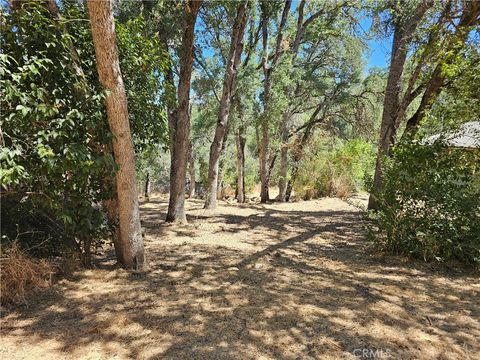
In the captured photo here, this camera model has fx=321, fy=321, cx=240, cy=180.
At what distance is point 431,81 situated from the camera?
603cm

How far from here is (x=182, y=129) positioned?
279 inches

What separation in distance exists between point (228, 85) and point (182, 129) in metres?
2.14

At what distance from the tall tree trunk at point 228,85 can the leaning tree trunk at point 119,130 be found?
16.6ft

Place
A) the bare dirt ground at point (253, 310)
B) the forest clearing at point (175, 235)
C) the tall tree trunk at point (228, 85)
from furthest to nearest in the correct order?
the tall tree trunk at point (228, 85), the forest clearing at point (175, 235), the bare dirt ground at point (253, 310)

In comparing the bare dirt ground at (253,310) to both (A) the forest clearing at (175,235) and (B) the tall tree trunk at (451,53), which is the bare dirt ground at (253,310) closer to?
(A) the forest clearing at (175,235)

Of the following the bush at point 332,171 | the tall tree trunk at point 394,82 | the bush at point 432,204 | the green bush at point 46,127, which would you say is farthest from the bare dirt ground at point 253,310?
→ the bush at point 332,171

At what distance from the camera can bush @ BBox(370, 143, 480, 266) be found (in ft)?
14.9

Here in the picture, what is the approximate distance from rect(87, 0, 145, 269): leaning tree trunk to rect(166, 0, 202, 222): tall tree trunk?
122 inches

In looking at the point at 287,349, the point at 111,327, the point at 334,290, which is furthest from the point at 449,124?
the point at 111,327

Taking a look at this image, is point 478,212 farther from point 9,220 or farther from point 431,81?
point 9,220

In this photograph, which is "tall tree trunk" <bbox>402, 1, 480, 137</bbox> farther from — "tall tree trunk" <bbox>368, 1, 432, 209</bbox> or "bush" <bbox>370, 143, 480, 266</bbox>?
"tall tree trunk" <bbox>368, 1, 432, 209</bbox>

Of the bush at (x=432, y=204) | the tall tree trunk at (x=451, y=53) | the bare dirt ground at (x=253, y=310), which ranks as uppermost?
the tall tree trunk at (x=451, y=53)

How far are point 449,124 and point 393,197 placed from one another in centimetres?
136

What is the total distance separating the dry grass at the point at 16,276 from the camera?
10.5ft
